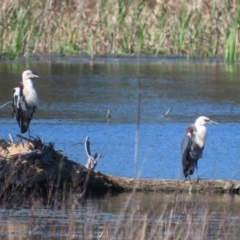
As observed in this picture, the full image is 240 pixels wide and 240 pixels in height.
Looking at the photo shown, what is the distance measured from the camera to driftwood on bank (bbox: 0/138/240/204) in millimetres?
8242

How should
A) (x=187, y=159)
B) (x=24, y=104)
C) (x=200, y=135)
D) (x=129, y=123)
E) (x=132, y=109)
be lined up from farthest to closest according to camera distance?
(x=132, y=109), (x=129, y=123), (x=24, y=104), (x=200, y=135), (x=187, y=159)

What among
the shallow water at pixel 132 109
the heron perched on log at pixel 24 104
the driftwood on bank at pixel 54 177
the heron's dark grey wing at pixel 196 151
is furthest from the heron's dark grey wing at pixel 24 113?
the driftwood on bank at pixel 54 177

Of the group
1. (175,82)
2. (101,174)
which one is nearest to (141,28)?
(175,82)

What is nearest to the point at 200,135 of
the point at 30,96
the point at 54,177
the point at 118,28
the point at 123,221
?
the point at 30,96

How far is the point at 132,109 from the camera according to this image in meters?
14.9

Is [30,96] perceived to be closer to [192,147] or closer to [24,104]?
[24,104]

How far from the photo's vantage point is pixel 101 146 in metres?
11.4

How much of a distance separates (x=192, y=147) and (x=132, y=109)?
467 centimetres

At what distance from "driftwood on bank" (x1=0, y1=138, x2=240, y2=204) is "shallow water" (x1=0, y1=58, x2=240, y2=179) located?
0.77ft

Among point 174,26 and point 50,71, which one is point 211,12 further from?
point 50,71

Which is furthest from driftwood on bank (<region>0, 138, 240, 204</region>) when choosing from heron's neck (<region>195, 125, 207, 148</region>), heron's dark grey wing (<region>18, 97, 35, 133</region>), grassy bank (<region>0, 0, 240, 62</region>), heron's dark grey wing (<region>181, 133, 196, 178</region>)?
grassy bank (<region>0, 0, 240, 62</region>)

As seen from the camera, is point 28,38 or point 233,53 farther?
point 28,38

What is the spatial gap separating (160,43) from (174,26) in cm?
45

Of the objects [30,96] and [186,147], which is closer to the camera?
[186,147]
